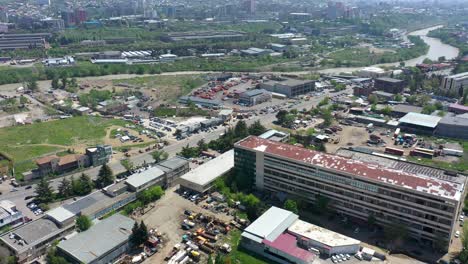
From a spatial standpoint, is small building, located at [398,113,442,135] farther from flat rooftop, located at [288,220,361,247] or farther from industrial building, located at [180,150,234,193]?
flat rooftop, located at [288,220,361,247]

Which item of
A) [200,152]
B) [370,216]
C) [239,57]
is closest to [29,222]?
[200,152]

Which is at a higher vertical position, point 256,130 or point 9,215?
point 256,130

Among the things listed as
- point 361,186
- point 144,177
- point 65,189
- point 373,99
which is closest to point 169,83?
point 373,99

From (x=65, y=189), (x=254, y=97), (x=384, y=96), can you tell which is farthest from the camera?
(x=384, y=96)

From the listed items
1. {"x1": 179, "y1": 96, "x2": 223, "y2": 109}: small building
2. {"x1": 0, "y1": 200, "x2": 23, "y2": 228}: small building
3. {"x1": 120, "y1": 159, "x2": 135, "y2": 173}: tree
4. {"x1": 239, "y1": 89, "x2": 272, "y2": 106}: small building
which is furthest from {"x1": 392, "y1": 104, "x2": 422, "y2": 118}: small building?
{"x1": 0, "y1": 200, "x2": 23, "y2": 228}: small building

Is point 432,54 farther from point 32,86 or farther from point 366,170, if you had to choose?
point 32,86

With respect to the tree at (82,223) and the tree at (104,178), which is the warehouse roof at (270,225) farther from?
the tree at (104,178)
